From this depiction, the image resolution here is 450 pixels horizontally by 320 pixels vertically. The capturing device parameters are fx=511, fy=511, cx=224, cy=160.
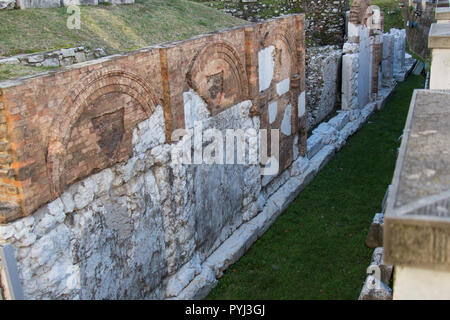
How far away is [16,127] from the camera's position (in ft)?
11.9

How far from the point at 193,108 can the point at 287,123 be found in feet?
10.3

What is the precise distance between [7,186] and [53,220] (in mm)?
438

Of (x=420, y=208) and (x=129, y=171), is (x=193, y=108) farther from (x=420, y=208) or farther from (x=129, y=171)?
(x=420, y=208)

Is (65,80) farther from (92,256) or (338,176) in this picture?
(338,176)

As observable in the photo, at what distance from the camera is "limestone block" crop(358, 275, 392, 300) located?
17.4 feet

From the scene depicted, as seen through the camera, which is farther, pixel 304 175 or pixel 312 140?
pixel 312 140

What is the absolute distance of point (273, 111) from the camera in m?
7.98

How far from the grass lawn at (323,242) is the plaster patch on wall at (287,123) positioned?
1073 mm

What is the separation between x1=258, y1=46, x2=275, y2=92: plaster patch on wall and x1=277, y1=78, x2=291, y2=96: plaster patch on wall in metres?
0.37

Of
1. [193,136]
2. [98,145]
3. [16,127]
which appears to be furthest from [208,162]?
[16,127]

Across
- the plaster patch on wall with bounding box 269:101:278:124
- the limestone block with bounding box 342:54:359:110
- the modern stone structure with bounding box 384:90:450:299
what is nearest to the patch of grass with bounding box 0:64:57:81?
the plaster patch on wall with bounding box 269:101:278:124

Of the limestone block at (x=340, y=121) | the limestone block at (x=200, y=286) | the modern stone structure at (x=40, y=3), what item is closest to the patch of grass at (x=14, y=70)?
the modern stone structure at (x=40, y=3)

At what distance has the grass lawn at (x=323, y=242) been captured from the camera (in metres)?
5.98

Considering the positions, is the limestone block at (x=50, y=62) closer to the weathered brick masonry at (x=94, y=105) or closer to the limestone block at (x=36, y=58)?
the limestone block at (x=36, y=58)
